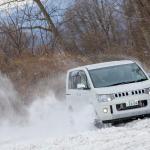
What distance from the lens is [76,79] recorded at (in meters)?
16.7

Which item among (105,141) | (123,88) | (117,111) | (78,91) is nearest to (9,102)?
(78,91)

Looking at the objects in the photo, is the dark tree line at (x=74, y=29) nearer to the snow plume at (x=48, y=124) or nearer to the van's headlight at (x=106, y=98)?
→ the snow plume at (x=48, y=124)

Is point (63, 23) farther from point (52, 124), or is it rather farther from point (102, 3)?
point (52, 124)

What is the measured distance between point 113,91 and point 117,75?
1225 millimetres

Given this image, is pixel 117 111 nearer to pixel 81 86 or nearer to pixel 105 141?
pixel 81 86

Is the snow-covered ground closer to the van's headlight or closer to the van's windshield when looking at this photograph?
the van's headlight

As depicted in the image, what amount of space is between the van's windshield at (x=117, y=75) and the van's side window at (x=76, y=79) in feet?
0.74

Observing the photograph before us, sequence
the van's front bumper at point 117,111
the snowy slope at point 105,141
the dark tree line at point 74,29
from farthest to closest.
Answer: the dark tree line at point 74,29
the van's front bumper at point 117,111
the snowy slope at point 105,141

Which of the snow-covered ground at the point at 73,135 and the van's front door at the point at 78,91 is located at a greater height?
the van's front door at the point at 78,91

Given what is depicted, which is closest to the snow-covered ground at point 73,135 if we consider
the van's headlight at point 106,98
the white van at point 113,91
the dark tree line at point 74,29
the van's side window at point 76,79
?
the white van at point 113,91

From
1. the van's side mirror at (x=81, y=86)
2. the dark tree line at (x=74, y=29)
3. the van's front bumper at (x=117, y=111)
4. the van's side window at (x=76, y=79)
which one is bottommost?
the van's front bumper at (x=117, y=111)

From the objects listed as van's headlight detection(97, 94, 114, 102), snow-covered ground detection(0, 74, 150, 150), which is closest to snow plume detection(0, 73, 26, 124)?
snow-covered ground detection(0, 74, 150, 150)

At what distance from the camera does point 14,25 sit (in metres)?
44.4

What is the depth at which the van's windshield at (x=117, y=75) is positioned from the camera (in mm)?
15484
